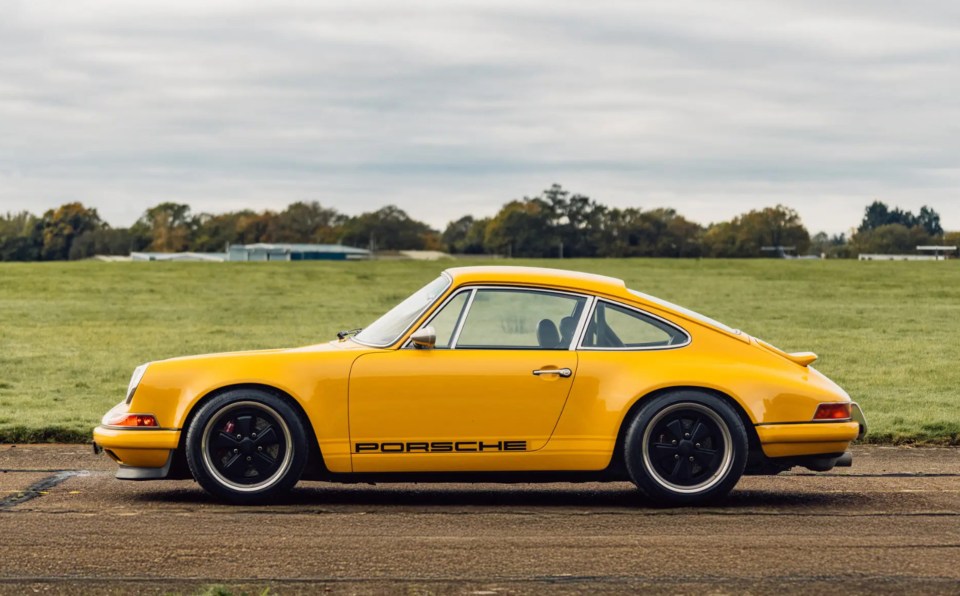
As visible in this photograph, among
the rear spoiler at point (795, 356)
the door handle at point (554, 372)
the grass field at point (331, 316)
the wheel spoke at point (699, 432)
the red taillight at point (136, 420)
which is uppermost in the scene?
the rear spoiler at point (795, 356)

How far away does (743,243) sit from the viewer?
499ft

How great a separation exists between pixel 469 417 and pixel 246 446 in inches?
50.4

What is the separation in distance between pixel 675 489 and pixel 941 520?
1437 mm

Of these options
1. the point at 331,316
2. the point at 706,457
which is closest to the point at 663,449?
the point at 706,457

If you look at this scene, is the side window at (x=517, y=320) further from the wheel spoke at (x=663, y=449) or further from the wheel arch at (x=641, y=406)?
the wheel spoke at (x=663, y=449)

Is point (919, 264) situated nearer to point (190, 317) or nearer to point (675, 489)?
point (190, 317)

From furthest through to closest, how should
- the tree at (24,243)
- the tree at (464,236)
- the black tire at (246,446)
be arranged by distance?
the tree at (464,236)
the tree at (24,243)
the black tire at (246,446)

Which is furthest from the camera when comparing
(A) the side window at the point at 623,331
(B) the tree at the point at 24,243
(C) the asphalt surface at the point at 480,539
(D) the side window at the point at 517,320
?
(B) the tree at the point at 24,243

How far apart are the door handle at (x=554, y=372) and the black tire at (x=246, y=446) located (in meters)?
1.38

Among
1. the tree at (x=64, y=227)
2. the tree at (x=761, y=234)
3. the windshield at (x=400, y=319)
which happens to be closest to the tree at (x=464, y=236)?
the tree at (x=761, y=234)

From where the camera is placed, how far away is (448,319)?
784cm

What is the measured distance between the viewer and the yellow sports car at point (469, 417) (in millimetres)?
7590

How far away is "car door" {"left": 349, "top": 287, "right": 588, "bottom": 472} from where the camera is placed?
759 centimetres

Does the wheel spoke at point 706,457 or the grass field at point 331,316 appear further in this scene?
the grass field at point 331,316
